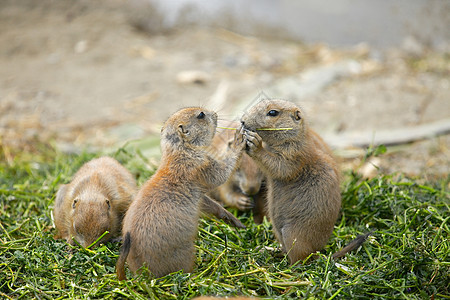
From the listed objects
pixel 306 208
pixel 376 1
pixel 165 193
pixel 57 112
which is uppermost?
pixel 165 193

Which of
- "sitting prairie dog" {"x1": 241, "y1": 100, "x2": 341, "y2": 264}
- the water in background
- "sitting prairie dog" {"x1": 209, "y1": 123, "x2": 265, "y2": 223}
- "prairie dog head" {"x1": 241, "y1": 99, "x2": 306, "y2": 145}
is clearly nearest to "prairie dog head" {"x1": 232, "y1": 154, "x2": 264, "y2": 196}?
"sitting prairie dog" {"x1": 209, "y1": 123, "x2": 265, "y2": 223}

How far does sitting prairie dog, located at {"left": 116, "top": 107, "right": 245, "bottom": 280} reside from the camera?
13.8 feet

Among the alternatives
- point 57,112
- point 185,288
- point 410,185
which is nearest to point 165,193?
point 185,288

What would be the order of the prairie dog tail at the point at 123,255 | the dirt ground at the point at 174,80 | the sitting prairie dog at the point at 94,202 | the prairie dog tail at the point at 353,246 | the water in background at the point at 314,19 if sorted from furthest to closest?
1. the water in background at the point at 314,19
2. the dirt ground at the point at 174,80
3. the sitting prairie dog at the point at 94,202
4. the prairie dog tail at the point at 353,246
5. the prairie dog tail at the point at 123,255

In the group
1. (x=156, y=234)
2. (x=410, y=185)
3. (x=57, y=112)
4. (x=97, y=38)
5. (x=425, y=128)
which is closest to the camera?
(x=156, y=234)

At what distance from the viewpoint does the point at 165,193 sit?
4.40 metres

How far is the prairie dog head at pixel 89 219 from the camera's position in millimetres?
4848

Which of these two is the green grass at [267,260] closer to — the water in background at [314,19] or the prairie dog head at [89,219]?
the prairie dog head at [89,219]

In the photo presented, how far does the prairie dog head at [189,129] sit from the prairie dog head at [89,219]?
0.92 metres

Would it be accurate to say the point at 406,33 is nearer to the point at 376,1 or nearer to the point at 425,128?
the point at 376,1

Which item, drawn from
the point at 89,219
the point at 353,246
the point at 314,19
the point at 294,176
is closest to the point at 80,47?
the point at 314,19

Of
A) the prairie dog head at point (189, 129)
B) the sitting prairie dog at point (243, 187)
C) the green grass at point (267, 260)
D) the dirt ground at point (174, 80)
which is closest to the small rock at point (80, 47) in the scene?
the dirt ground at point (174, 80)

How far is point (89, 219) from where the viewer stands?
4.87 meters

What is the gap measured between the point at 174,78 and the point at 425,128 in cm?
588
